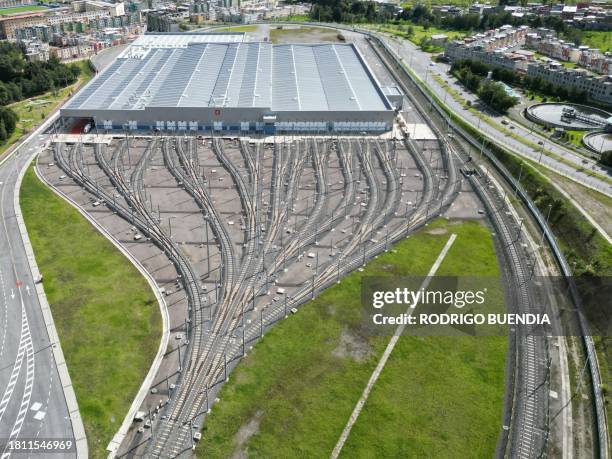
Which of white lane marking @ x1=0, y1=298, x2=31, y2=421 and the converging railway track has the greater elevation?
the converging railway track

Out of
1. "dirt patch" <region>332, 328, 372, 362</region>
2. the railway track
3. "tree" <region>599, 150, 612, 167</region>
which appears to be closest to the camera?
the railway track

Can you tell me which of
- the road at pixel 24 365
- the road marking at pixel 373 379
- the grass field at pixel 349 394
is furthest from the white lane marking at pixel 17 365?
the road marking at pixel 373 379

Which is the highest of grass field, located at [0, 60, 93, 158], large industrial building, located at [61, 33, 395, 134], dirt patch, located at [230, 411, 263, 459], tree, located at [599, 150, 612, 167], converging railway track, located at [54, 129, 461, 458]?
large industrial building, located at [61, 33, 395, 134]

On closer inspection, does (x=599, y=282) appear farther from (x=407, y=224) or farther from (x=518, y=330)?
(x=407, y=224)

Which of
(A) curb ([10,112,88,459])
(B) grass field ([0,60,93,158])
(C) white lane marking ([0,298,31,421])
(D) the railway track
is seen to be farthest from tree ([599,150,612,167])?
(B) grass field ([0,60,93,158])

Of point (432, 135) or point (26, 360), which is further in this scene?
point (432, 135)

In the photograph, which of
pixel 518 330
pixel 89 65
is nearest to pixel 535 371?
pixel 518 330

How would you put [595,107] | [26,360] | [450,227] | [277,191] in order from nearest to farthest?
[26,360] < [450,227] < [277,191] < [595,107]

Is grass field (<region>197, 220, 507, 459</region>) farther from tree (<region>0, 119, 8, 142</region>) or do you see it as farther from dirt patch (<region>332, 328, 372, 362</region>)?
tree (<region>0, 119, 8, 142</region>)

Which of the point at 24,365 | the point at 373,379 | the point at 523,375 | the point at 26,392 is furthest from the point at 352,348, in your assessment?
the point at 24,365
